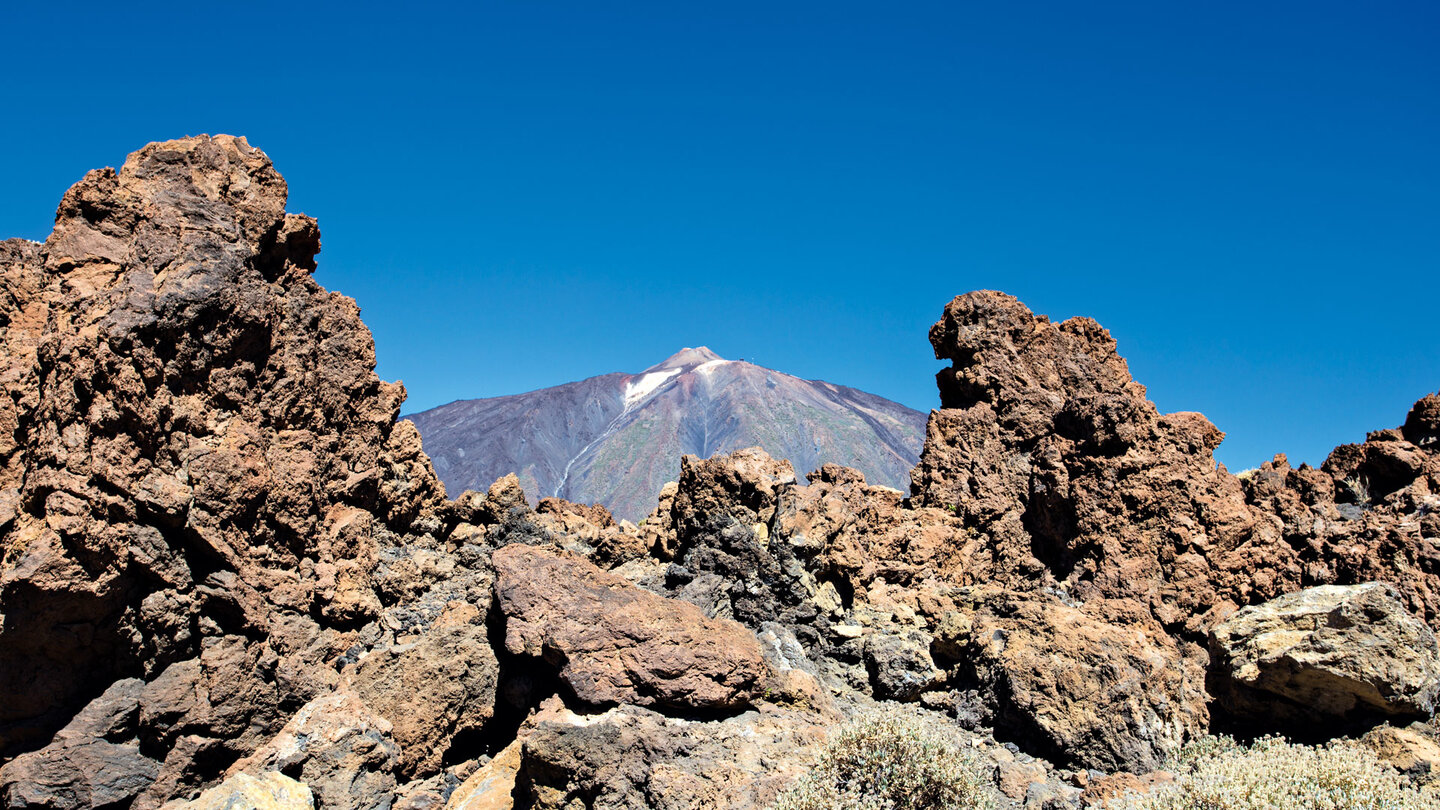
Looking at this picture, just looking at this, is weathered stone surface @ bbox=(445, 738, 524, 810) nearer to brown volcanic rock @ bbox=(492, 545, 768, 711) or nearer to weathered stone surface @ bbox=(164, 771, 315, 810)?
brown volcanic rock @ bbox=(492, 545, 768, 711)

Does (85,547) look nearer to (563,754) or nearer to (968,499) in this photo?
(563,754)

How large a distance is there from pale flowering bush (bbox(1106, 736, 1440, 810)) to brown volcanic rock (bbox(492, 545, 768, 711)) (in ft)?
8.74

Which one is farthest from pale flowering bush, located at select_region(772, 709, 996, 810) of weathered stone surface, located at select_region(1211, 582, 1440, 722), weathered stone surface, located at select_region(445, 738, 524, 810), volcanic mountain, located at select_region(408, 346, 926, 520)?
volcanic mountain, located at select_region(408, 346, 926, 520)

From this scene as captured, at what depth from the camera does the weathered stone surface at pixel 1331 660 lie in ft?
19.6

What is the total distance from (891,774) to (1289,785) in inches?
94.9

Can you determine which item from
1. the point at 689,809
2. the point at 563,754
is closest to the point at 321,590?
the point at 563,754

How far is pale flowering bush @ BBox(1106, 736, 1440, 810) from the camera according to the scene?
5.03 metres

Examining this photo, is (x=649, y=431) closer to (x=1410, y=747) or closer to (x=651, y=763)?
(x=651, y=763)

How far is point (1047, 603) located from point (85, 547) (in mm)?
7207

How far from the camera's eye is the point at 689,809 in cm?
521

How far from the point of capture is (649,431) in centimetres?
6341

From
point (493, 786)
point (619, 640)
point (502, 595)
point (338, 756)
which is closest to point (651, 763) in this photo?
point (619, 640)

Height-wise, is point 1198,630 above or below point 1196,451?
below

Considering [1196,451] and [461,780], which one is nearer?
[461,780]
